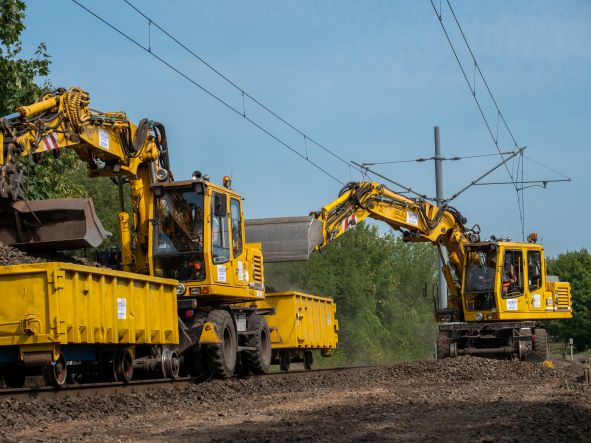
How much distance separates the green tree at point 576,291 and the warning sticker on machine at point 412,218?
55806 mm

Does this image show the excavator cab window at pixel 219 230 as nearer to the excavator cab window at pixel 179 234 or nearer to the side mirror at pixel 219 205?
the side mirror at pixel 219 205

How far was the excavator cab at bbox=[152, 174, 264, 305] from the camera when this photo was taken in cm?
1920

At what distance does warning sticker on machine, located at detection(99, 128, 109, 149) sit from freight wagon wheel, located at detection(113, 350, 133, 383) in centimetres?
370

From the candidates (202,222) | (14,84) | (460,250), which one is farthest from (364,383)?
(14,84)

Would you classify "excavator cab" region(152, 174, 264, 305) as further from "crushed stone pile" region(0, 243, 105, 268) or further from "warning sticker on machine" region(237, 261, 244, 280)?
"crushed stone pile" region(0, 243, 105, 268)

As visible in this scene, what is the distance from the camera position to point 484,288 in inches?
1102

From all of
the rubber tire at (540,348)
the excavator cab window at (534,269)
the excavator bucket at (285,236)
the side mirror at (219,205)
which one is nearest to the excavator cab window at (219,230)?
the side mirror at (219,205)

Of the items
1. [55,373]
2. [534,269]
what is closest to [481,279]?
[534,269]

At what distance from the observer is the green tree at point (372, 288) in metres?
60.2

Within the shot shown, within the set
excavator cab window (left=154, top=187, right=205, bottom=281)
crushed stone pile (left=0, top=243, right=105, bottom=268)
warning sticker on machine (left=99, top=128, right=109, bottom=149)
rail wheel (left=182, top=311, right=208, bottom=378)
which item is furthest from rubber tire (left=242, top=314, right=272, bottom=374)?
warning sticker on machine (left=99, top=128, right=109, bottom=149)

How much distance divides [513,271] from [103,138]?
43.9 ft

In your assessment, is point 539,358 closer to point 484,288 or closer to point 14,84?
point 484,288

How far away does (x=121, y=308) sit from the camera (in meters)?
16.2

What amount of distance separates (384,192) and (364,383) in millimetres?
6854
